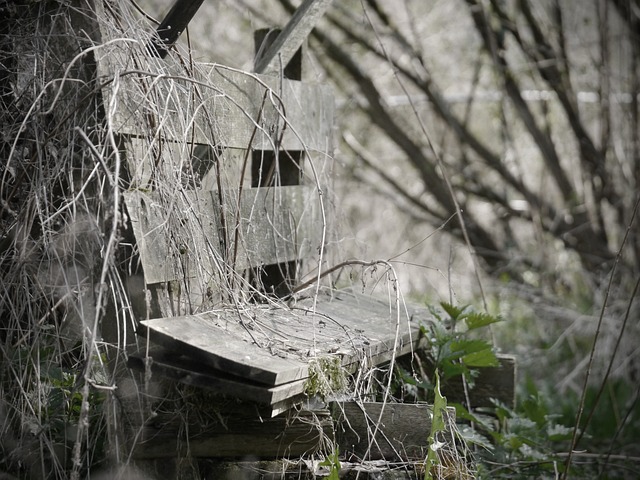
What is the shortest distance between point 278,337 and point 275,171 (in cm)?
89

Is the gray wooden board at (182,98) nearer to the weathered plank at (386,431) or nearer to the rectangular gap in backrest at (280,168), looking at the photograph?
the rectangular gap in backrest at (280,168)

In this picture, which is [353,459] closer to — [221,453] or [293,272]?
[221,453]

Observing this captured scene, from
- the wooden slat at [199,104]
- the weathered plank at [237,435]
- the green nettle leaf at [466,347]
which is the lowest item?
the weathered plank at [237,435]

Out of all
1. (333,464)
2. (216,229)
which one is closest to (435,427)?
(333,464)

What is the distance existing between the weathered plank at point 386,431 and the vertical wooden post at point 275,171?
0.71 m

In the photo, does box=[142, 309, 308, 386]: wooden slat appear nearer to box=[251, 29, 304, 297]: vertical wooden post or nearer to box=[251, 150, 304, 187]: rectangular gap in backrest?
box=[251, 29, 304, 297]: vertical wooden post

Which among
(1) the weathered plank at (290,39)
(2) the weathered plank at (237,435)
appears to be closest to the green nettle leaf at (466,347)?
(2) the weathered plank at (237,435)

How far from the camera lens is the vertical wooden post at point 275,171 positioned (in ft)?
10.8

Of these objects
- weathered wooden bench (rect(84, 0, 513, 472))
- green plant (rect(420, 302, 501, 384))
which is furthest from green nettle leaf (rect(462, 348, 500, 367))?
weathered wooden bench (rect(84, 0, 513, 472))

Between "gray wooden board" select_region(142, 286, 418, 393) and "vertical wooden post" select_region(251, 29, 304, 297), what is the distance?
0.67 feet

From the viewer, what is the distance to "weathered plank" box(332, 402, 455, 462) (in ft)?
8.89

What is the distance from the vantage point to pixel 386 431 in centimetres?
273

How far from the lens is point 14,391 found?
2.49m

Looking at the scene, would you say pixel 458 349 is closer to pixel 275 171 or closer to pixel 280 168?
pixel 275 171
